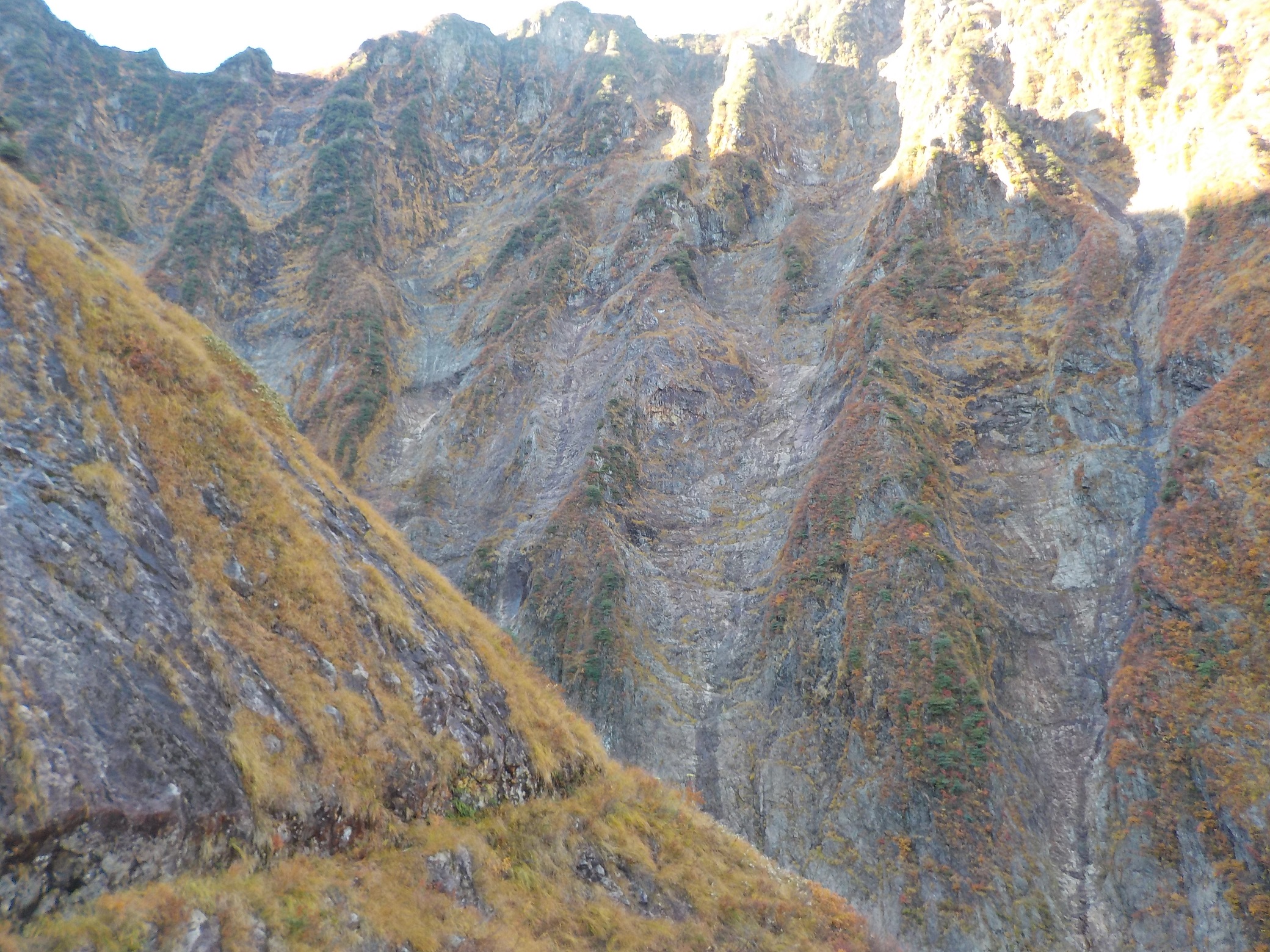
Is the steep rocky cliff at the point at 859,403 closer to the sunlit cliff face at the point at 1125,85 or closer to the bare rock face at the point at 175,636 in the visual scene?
the sunlit cliff face at the point at 1125,85

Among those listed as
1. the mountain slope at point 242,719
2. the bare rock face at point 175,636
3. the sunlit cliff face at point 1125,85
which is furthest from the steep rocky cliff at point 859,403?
the bare rock face at point 175,636

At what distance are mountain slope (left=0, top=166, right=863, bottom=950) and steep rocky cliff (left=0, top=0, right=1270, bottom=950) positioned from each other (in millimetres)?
Answer: 13420

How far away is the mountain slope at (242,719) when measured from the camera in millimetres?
5840

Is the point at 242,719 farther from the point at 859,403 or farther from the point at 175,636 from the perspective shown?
the point at 859,403

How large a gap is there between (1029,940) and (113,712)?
82.1ft

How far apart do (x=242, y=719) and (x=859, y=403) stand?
34090 mm

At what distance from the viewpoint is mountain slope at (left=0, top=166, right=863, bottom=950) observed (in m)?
5.84

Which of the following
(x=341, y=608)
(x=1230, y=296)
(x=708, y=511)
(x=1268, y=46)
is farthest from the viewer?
(x=708, y=511)

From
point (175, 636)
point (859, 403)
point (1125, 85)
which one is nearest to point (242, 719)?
point (175, 636)

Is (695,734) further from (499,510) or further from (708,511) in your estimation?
(499,510)

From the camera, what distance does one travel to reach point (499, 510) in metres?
41.2

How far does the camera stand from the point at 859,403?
36438 millimetres

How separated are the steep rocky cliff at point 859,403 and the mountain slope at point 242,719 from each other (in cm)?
1342

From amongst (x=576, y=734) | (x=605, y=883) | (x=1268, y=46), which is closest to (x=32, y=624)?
(x=605, y=883)
